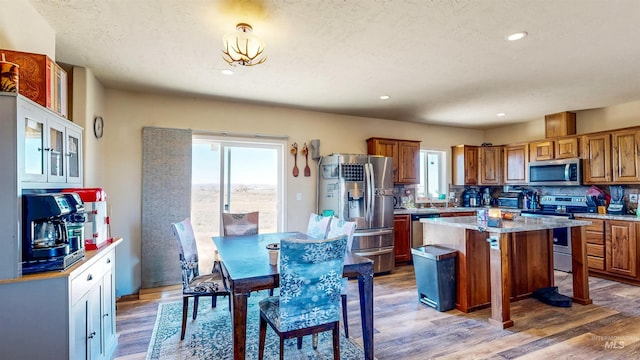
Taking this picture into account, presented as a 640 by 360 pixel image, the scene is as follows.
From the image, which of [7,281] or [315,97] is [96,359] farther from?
[315,97]

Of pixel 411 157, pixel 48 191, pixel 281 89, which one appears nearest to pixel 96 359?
pixel 48 191

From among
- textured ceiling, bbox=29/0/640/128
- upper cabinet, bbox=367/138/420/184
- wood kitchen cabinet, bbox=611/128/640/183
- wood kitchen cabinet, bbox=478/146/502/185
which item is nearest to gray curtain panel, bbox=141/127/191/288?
textured ceiling, bbox=29/0/640/128

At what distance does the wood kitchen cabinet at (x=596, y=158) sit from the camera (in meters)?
4.44

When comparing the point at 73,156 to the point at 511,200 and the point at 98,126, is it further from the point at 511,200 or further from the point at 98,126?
the point at 511,200

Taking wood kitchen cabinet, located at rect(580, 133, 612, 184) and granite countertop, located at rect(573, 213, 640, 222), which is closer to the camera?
granite countertop, located at rect(573, 213, 640, 222)

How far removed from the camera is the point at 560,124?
5.07 m

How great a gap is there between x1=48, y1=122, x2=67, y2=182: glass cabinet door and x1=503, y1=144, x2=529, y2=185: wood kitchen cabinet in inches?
247

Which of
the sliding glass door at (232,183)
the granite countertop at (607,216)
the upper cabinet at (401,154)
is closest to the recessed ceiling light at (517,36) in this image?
the upper cabinet at (401,154)

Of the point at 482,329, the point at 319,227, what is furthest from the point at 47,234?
the point at 482,329

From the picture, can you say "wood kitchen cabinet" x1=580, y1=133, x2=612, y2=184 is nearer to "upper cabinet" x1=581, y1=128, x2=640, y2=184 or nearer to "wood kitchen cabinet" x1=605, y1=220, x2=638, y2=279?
"upper cabinet" x1=581, y1=128, x2=640, y2=184

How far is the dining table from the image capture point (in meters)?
1.84

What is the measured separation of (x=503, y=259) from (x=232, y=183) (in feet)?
11.1

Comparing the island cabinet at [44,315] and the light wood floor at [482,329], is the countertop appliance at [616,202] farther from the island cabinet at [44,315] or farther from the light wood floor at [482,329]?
the island cabinet at [44,315]

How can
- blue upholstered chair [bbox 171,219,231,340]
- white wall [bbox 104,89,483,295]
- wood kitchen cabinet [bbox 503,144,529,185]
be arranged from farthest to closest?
wood kitchen cabinet [bbox 503,144,529,185] < white wall [bbox 104,89,483,295] < blue upholstered chair [bbox 171,219,231,340]
